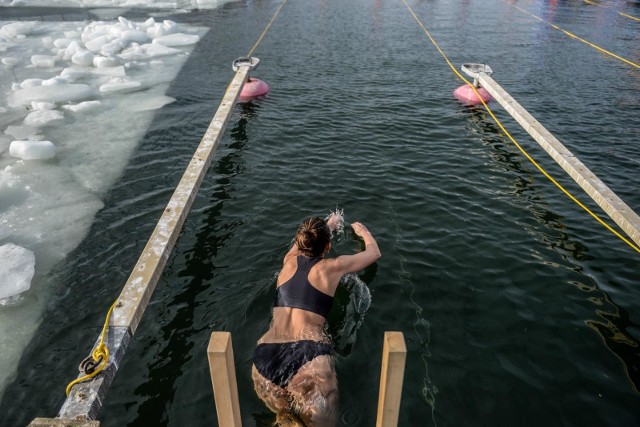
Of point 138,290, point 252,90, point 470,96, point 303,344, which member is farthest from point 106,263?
point 470,96

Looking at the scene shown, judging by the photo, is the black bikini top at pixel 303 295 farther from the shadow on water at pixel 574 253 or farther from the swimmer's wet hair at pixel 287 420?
the shadow on water at pixel 574 253

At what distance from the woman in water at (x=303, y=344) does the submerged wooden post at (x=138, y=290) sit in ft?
4.78

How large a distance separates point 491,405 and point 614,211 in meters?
4.25

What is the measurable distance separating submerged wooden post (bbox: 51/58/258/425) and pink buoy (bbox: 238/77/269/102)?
431cm

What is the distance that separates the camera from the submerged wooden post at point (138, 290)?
4180 mm

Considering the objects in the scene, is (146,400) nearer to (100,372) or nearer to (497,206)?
(100,372)

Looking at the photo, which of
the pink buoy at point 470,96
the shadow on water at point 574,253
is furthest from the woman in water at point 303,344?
the pink buoy at point 470,96

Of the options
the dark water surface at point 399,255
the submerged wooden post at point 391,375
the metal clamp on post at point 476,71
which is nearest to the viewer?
the submerged wooden post at point 391,375

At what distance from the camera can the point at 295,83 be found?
598 inches

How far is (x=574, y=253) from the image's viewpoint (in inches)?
290

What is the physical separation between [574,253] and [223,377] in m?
6.34

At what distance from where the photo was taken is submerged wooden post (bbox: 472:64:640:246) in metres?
7.08

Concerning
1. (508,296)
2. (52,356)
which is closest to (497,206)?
(508,296)

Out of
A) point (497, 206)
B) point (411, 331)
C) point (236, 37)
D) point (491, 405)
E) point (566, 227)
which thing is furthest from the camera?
point (236, 37)
